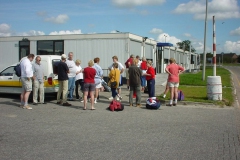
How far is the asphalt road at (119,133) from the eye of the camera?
5664 mm

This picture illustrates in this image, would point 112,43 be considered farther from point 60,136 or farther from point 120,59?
point 60,136

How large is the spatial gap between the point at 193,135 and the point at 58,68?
6.06 metres

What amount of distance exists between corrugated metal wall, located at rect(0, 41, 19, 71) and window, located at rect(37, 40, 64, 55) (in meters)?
1.89

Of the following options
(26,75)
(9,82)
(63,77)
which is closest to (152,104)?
(63,77)

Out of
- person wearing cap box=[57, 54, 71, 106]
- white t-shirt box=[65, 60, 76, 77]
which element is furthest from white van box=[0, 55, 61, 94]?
person wearing cap box=[57, 54, 71, 106]

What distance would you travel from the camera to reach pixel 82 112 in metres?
10.2

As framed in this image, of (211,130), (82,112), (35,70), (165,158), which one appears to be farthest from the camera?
(35,70)

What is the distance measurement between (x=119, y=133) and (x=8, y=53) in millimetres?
18780

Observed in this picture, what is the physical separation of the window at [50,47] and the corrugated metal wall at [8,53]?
6.20ft

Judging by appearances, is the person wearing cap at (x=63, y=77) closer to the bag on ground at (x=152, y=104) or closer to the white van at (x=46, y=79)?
the white van at (x=46, y=79)

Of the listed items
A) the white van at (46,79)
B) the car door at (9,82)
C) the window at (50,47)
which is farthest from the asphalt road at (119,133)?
the window at (50,47)

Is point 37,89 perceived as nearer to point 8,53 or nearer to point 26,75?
point 26,75

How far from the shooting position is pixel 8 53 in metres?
23.7

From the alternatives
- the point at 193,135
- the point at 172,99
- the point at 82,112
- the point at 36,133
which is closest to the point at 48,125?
Result: the point at 36,133
